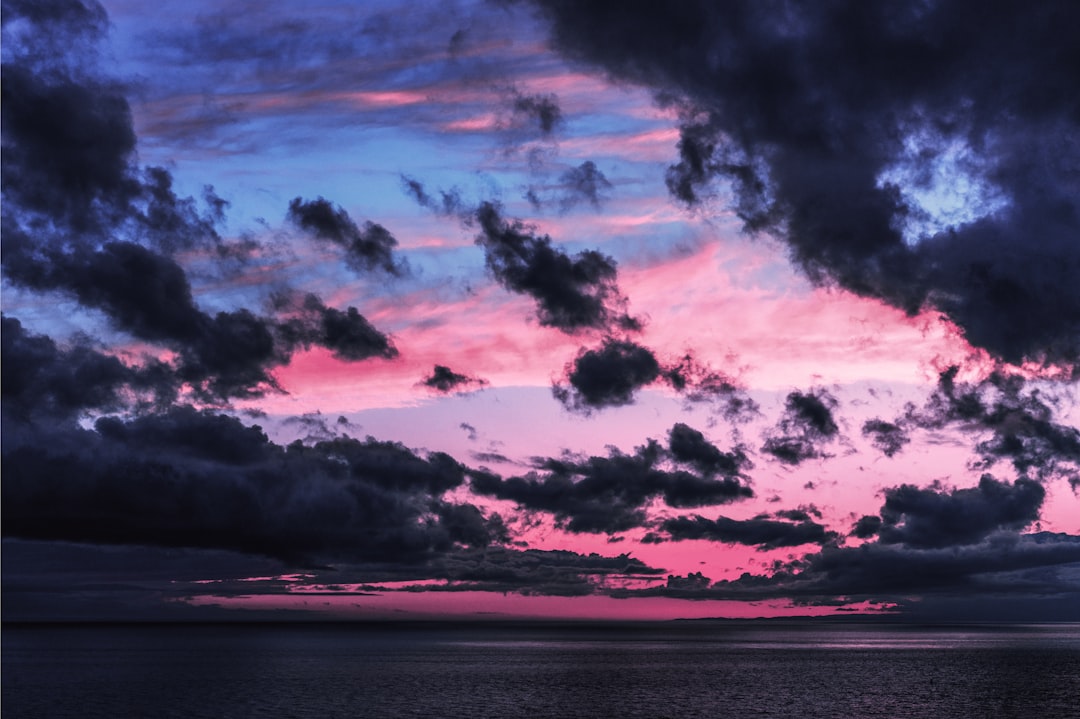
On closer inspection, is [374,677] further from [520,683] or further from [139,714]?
[139,714]

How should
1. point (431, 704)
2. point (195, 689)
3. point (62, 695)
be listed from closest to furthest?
point (431, 704), point (62, 695), point (195, 689)

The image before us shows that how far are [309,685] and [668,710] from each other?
6951 cm

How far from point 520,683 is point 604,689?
71.4 ft

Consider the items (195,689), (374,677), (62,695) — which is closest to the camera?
(62,695)

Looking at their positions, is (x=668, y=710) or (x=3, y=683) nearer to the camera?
(x=668, y=710)

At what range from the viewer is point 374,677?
629 feet

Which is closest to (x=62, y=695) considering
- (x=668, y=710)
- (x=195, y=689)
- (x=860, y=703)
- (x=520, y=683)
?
(x=195, y=689)

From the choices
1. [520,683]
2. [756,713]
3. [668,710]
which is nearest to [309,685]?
[520,683]

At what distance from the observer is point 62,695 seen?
A: 477ft

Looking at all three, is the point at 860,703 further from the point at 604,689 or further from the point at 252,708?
the point at 252,708

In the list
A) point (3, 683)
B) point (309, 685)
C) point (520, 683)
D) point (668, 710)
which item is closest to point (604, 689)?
point (520, 683)

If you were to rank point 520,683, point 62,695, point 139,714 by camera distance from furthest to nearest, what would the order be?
point 520,683 → point 62,695 → point 139,714

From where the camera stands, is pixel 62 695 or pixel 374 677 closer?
pixel 62 695

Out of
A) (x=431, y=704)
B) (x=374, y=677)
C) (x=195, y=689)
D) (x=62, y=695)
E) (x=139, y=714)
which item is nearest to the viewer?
(x=139, y=714)
